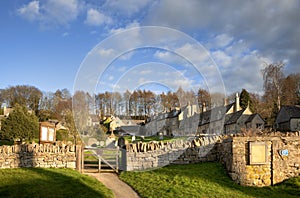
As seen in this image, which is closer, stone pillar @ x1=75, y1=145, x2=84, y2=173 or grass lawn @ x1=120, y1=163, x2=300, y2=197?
grass lawn @ x1=120, y1=163, x2=300, y2=197

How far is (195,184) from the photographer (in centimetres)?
1172

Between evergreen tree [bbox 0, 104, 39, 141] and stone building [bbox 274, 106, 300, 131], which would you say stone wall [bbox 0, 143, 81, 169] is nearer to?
evergreen tree [bbox 0, 104, 39, 141]

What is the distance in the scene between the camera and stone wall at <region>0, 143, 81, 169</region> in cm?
1440

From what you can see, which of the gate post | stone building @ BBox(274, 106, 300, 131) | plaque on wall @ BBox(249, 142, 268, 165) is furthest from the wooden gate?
stone building @ BBox(274, 106, 300, 131)

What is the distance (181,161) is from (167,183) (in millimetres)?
3985

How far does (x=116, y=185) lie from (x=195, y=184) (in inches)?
132

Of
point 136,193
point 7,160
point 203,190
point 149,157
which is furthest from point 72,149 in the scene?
point 203,190

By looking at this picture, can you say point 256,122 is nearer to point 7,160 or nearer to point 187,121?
point 187,121

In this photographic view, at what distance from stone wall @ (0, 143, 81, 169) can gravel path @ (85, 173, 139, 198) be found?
166 cm

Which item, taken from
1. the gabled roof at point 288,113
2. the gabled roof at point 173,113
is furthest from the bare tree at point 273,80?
the gabled roof at point 173,113

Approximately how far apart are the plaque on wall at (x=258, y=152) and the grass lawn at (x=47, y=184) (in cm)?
652

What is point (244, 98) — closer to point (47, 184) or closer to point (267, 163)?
point (267, 163)

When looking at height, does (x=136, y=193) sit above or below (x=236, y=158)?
below

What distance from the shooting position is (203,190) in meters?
11.1
